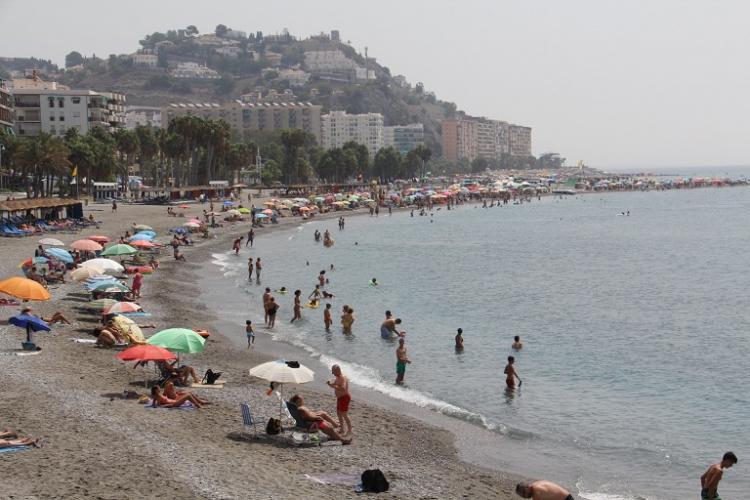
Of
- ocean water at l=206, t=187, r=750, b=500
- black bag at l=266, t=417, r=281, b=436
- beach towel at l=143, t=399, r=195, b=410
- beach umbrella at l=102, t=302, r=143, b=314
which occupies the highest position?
beach umbrella at l=102, t=302, r=143, b=314

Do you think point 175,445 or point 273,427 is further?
point 273,427

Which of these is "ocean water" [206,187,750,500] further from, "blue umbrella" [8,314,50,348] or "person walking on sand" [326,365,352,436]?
"blue umbrella" [8,314,50,348]

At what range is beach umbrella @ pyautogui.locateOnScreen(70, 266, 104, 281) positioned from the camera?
3061cm

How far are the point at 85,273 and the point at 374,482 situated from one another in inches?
756

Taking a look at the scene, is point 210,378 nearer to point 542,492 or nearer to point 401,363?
point 401,363

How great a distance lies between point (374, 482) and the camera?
14.3 meters

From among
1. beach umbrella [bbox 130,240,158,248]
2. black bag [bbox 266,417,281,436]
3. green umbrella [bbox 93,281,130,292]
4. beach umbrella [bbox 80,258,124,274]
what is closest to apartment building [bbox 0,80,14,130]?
beach umbrella [bbox 130,240,158,248]

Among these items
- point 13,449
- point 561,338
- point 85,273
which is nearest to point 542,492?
point 13,449

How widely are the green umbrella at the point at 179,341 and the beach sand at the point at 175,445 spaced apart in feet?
3.28

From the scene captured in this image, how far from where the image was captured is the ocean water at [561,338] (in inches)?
747

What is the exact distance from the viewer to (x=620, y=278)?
2068 inches

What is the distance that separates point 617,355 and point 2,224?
34.5m

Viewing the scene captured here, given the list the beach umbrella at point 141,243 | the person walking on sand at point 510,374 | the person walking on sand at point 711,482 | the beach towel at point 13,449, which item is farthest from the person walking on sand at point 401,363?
the beach umbrella at point 141,243

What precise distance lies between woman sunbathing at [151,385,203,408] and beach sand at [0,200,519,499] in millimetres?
312
